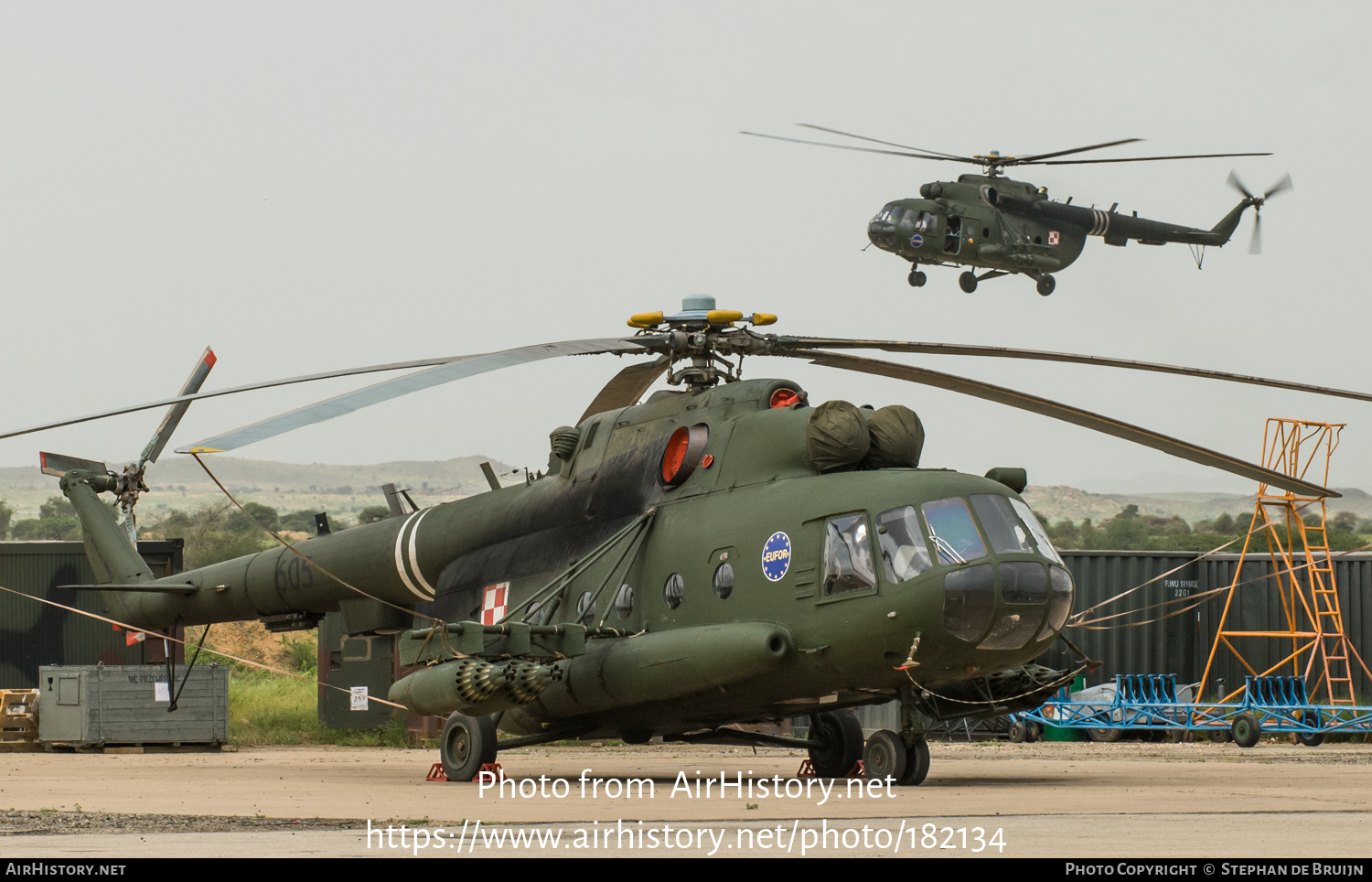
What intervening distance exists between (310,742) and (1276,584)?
668 inches

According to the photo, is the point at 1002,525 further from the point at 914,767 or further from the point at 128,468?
the point at 128,468

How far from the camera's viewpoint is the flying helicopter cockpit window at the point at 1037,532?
11.4 metres

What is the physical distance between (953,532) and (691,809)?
9.16 feet

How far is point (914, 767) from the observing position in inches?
484

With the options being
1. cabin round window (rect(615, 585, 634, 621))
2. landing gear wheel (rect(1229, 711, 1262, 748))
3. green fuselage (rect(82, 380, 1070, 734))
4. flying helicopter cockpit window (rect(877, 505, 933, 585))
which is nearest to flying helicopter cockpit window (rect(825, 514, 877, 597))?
green fuselage (rect(82, 380, 1070, 734))

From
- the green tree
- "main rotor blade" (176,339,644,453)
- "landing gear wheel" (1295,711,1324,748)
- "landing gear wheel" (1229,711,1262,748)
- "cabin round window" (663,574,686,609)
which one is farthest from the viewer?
"landing gear wheel" (1295,711,1324,748)

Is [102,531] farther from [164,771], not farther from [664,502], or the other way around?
[664,502]

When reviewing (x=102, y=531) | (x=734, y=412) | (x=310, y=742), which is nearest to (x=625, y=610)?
(x=734, y=412)

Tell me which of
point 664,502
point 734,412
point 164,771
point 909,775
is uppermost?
point 734,412

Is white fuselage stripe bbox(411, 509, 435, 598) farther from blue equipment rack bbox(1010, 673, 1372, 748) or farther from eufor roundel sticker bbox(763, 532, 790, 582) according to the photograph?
blue equipment rack bbox(1010, 673, 1372, 748)

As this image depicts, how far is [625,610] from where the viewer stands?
1311 cm

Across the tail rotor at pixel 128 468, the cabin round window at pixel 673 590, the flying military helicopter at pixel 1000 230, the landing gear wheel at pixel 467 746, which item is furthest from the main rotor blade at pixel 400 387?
the flying military helicopter at pixel 1000 230

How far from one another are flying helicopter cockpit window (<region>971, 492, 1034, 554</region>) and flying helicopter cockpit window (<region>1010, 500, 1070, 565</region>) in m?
0.12

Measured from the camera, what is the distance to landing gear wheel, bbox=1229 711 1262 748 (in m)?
20.4
